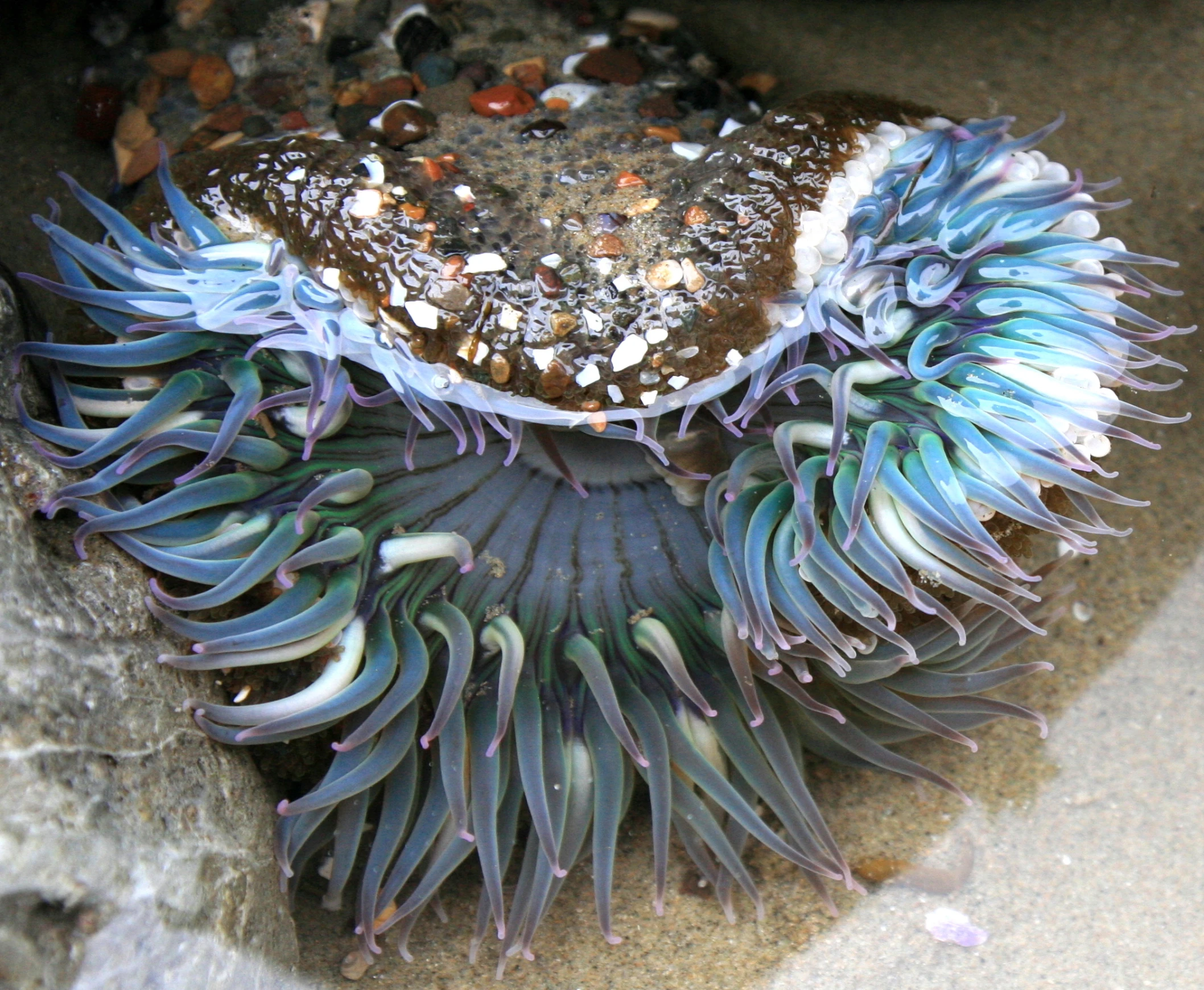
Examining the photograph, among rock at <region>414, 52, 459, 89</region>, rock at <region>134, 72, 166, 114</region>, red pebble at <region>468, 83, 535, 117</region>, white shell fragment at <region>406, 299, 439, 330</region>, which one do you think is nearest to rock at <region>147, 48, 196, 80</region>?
rock at <region>134, 72, 166, 114</region>

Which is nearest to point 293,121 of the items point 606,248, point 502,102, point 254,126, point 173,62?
point 254,126

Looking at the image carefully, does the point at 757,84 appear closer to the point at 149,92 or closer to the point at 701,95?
the point at 701,95

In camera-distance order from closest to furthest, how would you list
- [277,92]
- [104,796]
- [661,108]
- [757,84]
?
[104,796] < [661,108] < [277,92] < [757,84]

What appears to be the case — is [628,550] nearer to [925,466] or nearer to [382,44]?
[925,466]

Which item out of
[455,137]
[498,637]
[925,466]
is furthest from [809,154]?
[498,637]

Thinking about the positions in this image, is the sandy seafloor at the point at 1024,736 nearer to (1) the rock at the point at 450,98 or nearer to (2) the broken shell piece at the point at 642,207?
(1) the rock at the point at 450,98

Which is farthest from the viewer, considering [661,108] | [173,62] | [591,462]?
[173,62]

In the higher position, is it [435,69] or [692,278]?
[692,278]
